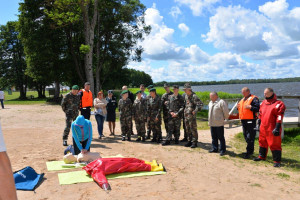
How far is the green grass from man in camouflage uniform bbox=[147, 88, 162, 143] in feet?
9.27

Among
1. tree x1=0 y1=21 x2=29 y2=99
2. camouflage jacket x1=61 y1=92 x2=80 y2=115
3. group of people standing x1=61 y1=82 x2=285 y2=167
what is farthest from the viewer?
tree x1=0 y1=21 x2=29 y2=99

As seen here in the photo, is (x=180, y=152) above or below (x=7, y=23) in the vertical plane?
below

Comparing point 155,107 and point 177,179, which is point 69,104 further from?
→ point 177,179

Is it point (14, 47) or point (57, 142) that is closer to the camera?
point (57, 142)

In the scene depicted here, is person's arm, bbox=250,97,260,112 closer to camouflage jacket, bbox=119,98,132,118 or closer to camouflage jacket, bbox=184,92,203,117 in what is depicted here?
camouflage jacket, bbox=184,92,203,117

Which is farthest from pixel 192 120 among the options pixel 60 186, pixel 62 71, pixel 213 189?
pixel 62 71

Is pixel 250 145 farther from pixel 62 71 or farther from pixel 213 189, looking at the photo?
pixel 62 71

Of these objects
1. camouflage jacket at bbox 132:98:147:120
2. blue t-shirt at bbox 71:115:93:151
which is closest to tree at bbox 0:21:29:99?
camouflage jacket at bbox 132:98:147:120

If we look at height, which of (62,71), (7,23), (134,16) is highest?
(7,23)

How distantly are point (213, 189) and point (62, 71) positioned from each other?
83.7 ft

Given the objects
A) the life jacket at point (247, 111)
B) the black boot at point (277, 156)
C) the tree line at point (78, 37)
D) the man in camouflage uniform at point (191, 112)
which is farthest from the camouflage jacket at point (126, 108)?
the tree line at point (78, 37)

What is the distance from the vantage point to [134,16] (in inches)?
988

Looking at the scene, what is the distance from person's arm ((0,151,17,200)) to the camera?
1168mm

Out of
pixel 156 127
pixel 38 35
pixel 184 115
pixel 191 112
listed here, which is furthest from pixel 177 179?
pixel 38 35
